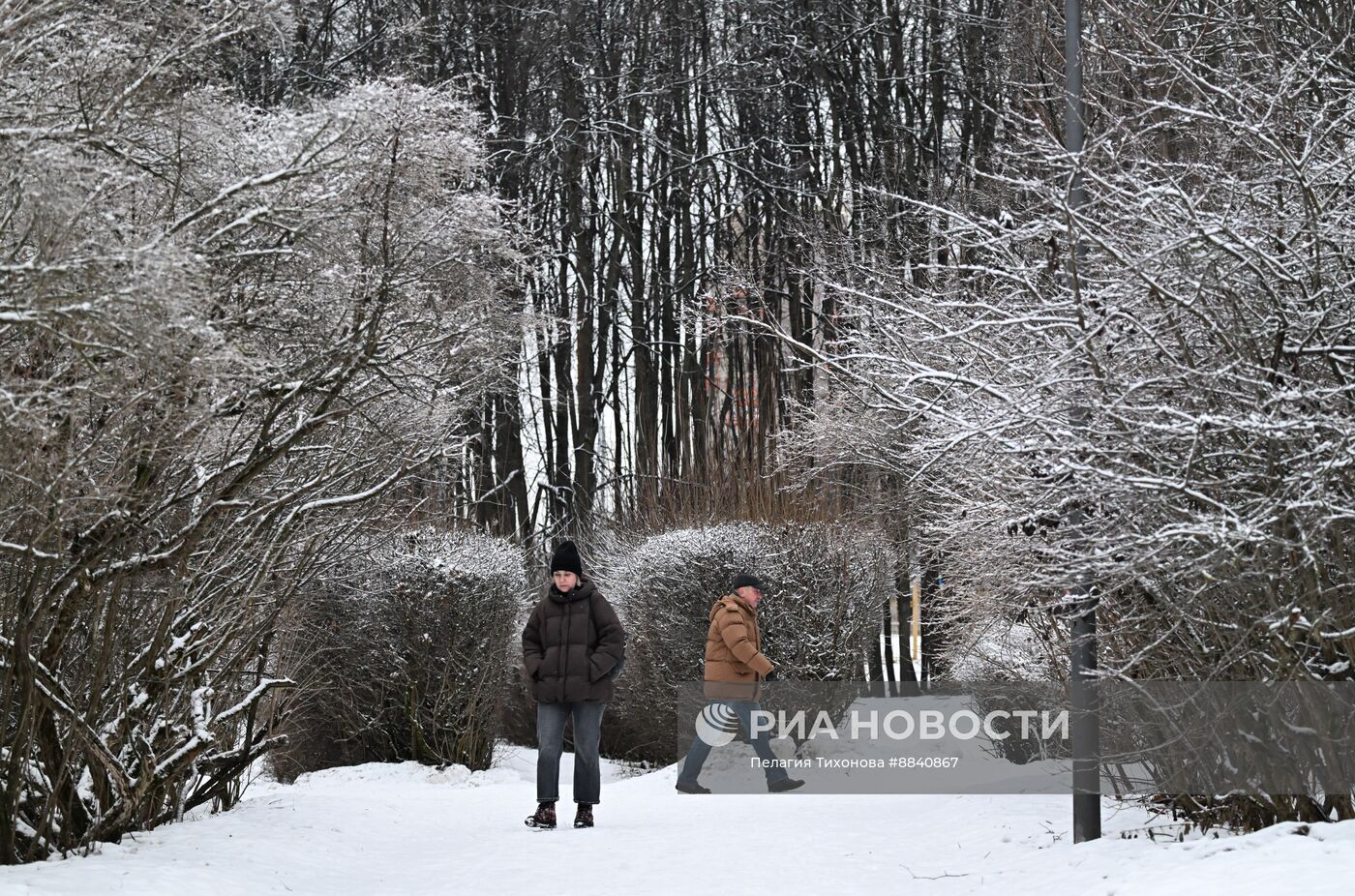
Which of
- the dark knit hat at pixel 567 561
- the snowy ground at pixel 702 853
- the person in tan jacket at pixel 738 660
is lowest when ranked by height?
the snowy ground at pixel 702 853

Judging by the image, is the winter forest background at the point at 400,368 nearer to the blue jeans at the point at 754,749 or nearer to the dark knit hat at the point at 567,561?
the dark knit hat at the point at 567,561

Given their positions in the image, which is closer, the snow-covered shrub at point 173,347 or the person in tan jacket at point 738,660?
the snow-covered shrub at point 173,347

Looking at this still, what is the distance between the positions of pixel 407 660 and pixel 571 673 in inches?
241

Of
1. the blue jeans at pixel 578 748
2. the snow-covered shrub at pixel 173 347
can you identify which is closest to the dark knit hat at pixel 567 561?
the blue jeans at pixel 578 748

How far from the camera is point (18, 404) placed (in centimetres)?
508

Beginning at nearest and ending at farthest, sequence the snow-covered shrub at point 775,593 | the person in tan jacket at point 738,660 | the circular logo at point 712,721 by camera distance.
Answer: the person in tan jacket at point 738,660 → the circular logo at point 712,721 → the snow-covered shrub at point 775,593

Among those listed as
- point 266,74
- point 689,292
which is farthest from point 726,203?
point 266,74

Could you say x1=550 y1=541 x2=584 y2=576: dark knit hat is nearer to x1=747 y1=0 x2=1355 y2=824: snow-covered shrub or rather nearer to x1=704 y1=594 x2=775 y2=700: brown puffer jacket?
x1=704 y1=594 x2=775 y2=700: brown puffer jacket

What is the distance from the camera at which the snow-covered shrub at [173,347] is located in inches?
229

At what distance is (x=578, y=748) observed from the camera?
970 centimetres

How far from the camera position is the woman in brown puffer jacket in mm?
9680

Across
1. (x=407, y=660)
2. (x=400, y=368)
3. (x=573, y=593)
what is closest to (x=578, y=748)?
(x=573, y=593)

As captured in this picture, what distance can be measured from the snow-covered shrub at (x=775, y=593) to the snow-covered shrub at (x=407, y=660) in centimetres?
164

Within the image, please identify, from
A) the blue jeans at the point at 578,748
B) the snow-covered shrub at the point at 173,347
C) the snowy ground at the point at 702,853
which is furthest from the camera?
the blue jeans at the point at 578,748
